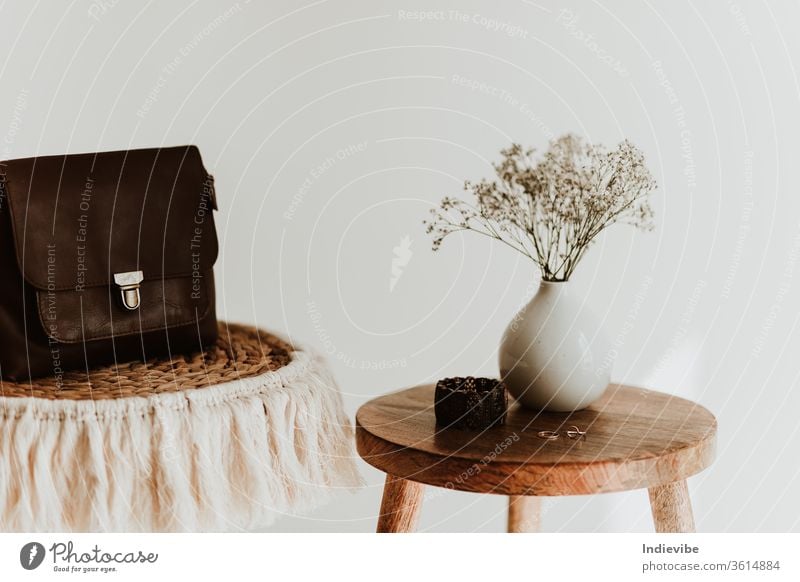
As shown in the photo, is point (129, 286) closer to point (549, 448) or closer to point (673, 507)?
point (549, 448)

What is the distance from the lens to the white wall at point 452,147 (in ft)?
2.77

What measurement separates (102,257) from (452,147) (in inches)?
15.5

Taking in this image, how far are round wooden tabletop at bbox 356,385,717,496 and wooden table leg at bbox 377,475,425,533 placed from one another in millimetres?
63

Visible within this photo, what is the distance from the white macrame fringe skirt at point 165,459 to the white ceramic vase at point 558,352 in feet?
0.63

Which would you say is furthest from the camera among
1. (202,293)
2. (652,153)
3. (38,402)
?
(652,153)

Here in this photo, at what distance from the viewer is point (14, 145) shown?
87cm

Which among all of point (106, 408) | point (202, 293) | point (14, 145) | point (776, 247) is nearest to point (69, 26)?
point (14, 145)

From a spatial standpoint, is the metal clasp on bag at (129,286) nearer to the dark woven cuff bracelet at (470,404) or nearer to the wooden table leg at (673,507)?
the dark woven cuff bracelet at (470,404)

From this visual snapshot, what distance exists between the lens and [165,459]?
65cm

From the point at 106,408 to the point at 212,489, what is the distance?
0.35 ft

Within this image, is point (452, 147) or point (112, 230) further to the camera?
point (452, 147)

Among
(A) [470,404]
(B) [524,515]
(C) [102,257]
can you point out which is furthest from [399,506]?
(C) [102,257]

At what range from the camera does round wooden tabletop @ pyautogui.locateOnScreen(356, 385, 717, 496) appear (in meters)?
0.62
